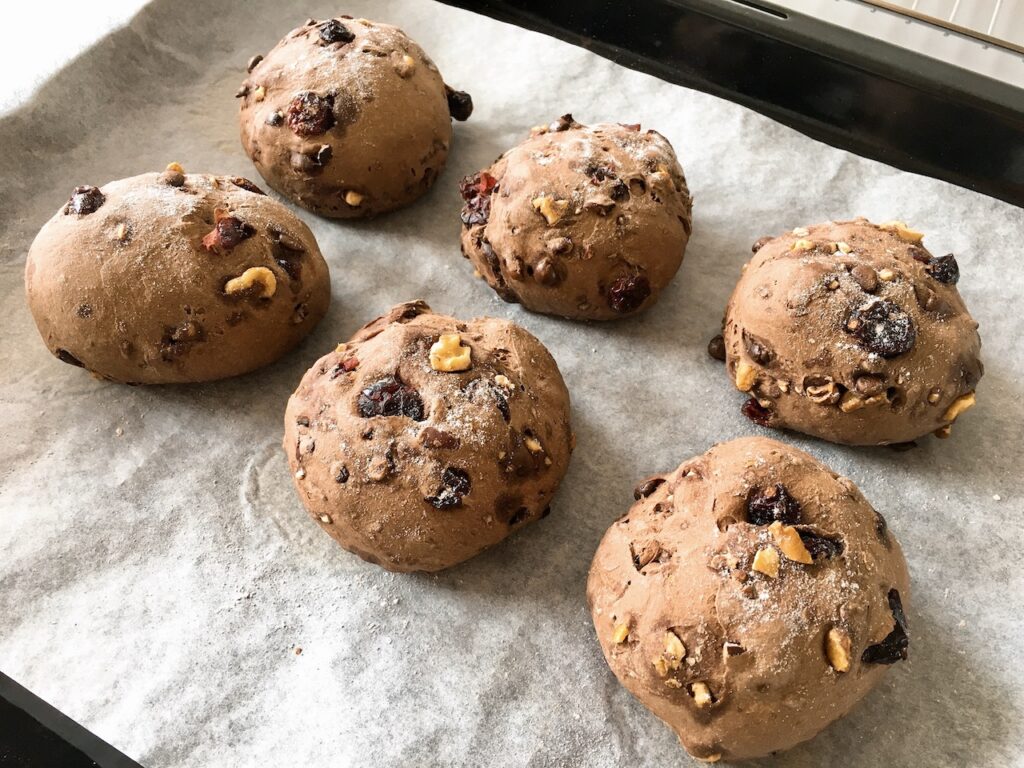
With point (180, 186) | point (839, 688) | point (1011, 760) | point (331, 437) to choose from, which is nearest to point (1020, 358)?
point (1011, 760)

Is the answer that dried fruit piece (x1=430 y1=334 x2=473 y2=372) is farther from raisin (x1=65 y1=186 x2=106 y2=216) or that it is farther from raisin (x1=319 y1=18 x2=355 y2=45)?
raisin (x1=319 y1=18 x2=355 y2=45)

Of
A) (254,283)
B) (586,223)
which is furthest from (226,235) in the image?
(586,223)

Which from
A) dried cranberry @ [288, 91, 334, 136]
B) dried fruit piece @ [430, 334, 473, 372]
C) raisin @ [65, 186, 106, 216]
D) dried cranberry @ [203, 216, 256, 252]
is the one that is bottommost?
dried fruit piece @ [430, 334, 473, 372]

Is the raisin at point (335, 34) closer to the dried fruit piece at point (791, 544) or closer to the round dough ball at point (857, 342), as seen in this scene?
the round dough ball at point (857, 342)

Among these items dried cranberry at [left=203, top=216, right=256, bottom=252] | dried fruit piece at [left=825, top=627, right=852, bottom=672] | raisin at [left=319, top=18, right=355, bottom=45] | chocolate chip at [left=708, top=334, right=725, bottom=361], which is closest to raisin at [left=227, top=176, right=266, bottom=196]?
dried cranberry at [left=203, top=216, right=256, bottom=252]

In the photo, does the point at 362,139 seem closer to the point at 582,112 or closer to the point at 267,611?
the point at 582,112

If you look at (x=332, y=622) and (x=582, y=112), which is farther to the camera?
(x=582, y=112)

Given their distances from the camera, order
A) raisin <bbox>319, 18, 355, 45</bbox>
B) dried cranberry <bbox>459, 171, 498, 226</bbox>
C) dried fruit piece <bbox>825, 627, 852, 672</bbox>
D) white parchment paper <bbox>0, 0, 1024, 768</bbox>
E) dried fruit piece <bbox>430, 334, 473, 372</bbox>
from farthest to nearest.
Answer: raisin <bbox>319, 18, 355, 45</bbox>
dried cranberry <bbox>459, 171, 498, 226</bbox>
dried fruit piece <bbox>430, 334, 473, 372</bbox>
white parchment paper <bbox>0, 0, 1024, 768</bbox>
dried fruit piece <bbox>825, 627, 852, 672</bbox>
